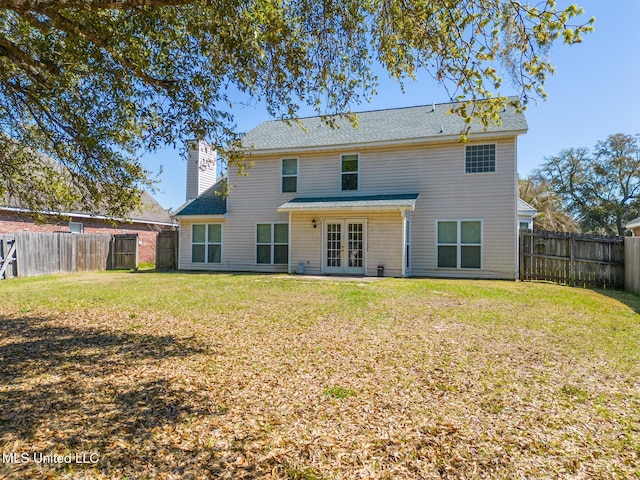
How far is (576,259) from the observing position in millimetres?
12219

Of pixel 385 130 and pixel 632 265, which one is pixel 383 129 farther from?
pixel 632 265

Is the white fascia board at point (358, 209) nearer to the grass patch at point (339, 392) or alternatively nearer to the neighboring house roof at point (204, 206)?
the neighboring house roof at point (204, 206)

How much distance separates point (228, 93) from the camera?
647 centimetres

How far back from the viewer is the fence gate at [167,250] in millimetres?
18484

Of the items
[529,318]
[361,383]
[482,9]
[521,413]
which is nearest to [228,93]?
[482,9]

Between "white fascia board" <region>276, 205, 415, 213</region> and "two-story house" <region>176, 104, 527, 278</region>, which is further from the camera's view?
"two-story house" <region>176, 104, 527, 278</region>

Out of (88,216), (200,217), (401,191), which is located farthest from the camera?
(88,216)

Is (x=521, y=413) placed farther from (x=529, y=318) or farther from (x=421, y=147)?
(x=421, y=147)

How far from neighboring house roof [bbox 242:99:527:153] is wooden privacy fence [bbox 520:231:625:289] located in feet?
12.5

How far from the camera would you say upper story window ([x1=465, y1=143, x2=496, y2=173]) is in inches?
536

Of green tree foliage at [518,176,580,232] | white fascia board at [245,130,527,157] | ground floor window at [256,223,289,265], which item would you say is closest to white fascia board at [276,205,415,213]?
ground floor window at [256,223,289,265]

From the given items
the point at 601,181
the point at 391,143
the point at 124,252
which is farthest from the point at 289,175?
the point at 601,181

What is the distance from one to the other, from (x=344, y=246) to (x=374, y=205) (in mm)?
2126

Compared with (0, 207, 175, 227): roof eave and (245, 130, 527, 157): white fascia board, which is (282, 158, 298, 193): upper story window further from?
(0, 207, 175, 227): roof eave
